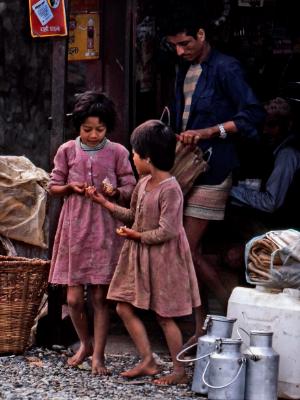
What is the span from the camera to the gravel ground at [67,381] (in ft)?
22.8

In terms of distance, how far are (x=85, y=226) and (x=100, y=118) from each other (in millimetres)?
720

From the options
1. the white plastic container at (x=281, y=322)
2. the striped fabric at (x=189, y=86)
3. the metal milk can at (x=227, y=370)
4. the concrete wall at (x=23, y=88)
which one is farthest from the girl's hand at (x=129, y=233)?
the concrete wall at (x=23, y=88)

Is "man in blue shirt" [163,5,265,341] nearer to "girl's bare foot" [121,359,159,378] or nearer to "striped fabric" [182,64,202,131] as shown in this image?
"striped fabric" [182,64,202,131]

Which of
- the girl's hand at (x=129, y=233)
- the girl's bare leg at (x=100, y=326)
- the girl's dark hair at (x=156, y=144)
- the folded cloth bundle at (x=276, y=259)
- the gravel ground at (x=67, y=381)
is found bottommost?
the gravel ground at (x=67, y=381)

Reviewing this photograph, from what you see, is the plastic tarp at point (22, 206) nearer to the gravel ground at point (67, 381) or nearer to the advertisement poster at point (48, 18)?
the gravel ground at point (67, 381)

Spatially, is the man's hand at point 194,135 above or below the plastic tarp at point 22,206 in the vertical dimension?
above

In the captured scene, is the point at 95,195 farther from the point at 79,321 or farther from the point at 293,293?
the point at 293,293

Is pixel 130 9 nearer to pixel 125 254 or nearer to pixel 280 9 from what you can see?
pixel 280 9

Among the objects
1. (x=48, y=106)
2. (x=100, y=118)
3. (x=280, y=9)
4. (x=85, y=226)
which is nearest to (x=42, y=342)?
(x=85, y=226)

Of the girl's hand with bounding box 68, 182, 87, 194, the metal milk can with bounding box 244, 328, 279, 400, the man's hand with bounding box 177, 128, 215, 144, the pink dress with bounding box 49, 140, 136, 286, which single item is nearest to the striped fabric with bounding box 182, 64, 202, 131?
the man's hand with bounding box 177, 128, 215, 144

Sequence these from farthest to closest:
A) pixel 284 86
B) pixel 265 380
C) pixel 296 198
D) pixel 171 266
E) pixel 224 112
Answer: pixel 284 86 → pixel 296 198 → pixel 224 112 → pixel 171 266 → pixel 265 380

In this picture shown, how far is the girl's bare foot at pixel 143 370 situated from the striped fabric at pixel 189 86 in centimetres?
175

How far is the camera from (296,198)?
8773 millimetres

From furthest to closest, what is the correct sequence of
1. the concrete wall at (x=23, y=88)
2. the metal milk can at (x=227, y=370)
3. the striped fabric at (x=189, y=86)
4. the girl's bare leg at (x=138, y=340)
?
the concrete wall at (x=23, y=88) < the striped fabric at (x=189, y=86) < the girl's bare leg at (x=138, y=340) < the metal milk can at (x=227, y=370)
